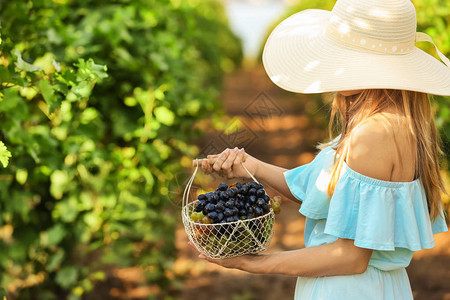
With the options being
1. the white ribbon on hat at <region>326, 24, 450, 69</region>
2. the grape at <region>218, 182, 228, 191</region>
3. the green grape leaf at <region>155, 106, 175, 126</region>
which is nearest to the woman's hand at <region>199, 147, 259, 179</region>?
the grape at <region>218, 182, 228, 191</region>

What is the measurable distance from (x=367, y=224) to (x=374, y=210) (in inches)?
1.8

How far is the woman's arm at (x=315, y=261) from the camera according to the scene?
1609 millimetres

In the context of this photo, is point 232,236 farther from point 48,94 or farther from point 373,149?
point 48,94

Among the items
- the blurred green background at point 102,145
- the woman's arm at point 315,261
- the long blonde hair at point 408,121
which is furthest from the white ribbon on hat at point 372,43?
the blurred green background at point 102,145

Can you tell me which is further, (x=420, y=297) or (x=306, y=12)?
(x=420, y=297)

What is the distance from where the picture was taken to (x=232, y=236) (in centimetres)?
155

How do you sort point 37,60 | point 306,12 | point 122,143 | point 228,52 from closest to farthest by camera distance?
point 306,12 < point 37,60 < point 122,143 < point 228,52

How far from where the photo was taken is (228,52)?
1864 cm

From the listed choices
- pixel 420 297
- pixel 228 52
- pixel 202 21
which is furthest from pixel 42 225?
pixel 228 52

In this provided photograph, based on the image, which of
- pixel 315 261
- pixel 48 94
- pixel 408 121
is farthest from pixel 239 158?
pixel 48 94

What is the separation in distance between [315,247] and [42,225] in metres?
2.14

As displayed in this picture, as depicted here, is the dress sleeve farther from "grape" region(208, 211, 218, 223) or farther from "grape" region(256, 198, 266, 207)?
"grape" region(208, 211, 218, 223)

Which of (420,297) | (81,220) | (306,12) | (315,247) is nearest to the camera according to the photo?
(315,247)

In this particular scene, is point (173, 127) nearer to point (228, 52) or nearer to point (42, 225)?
point (42, 225)
